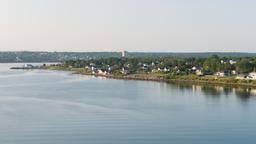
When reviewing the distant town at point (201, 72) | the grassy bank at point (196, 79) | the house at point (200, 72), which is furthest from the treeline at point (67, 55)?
the house at point (200, 72)

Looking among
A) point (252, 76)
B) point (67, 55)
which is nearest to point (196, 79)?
point (252, 76)

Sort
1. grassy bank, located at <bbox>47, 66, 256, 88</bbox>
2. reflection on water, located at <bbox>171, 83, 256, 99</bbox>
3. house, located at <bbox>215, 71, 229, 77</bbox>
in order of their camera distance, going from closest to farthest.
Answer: reflection on water, located at <bbox>171, 83, 256, 99</bbox> < grassy bank, located at <bbox>47, 66, 256, 88</bbox> < house, located at <bbox>215, 71, 229, 77</bbox>

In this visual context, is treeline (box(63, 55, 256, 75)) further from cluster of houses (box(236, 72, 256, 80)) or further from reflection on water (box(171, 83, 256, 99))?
reflection on water (box(171, 83, 256, 99))

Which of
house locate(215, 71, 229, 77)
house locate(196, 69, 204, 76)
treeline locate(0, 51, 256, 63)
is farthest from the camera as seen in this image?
treeline locate(0, 51, 256, 63)

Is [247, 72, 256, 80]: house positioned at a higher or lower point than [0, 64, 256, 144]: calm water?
higher

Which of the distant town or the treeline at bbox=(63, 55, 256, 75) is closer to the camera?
the distant town

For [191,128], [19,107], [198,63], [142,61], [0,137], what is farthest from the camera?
[142,61]

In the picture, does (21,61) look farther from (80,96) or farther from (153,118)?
(153,118)

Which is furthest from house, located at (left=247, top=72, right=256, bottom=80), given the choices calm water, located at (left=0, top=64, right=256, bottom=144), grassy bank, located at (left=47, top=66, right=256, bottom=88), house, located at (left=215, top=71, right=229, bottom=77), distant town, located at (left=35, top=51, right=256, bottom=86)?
calm water, located at (left=0, top=64, right=256, bottom=144)

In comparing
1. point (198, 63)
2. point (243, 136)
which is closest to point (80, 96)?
point (243, 136)
